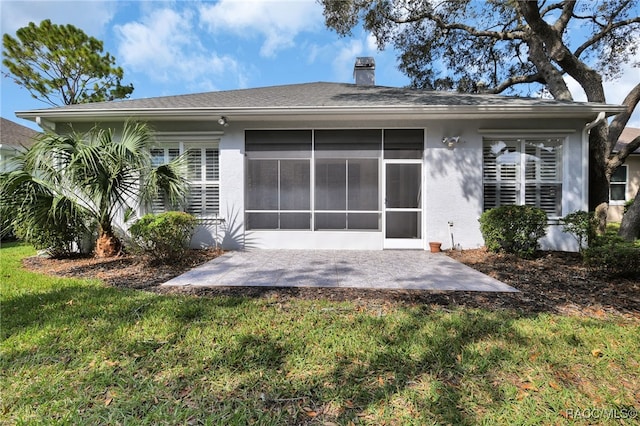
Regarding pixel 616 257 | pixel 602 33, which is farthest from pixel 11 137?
pixel 602 33

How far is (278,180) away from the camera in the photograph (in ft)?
25.1

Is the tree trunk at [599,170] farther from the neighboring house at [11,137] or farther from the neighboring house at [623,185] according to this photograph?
the neighboring house at [11,137]

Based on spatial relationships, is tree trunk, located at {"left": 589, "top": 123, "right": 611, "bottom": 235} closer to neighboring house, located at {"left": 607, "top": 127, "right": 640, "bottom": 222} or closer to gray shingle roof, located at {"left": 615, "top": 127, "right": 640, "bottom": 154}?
neighboring house, located at {"left": 607, "top": 127, "right": 640, "bottom": 222}

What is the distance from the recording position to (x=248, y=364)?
7.97ft

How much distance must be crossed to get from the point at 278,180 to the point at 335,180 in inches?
60.0

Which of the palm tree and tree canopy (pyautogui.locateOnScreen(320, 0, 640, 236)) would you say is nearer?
the palm tree

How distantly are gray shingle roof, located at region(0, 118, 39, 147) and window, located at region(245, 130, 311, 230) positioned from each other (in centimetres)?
1195

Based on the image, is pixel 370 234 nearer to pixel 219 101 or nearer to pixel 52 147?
pixel 219 101

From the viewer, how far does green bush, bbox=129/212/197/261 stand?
5.45 meters

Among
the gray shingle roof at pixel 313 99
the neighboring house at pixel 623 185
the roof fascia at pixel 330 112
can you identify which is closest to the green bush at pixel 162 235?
the roof fascia at pixel 330 112

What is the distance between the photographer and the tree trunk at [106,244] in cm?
628

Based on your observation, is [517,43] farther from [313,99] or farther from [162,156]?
[162,156]

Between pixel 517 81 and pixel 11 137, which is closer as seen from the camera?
pixel 517 81

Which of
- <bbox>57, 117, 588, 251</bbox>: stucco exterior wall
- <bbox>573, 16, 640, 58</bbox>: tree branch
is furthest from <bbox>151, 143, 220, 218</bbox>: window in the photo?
<bbox>573, 16, 640, 58</bbox>: tree branch
